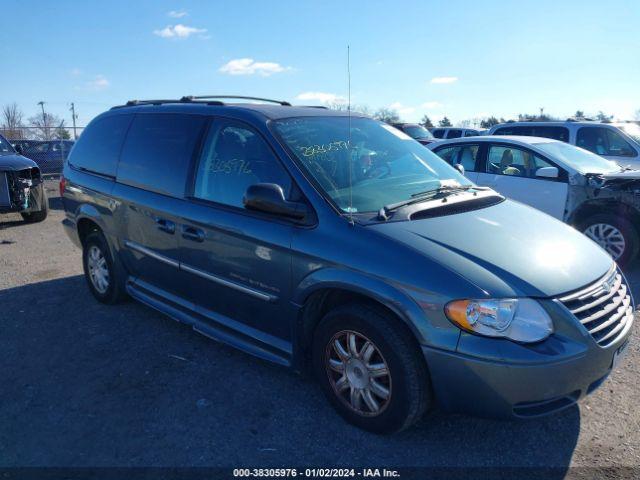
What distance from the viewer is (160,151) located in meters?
4.14

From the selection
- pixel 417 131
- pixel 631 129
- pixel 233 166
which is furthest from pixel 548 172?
pixel 417 131

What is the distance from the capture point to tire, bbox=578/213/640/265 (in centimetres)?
616

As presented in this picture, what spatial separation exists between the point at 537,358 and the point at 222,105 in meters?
2.86

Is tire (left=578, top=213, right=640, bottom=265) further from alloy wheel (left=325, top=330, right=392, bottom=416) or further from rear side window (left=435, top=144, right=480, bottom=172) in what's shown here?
alloy wheel (left=325, top=330, right=392, bottom=416)

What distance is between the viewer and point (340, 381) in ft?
9.92

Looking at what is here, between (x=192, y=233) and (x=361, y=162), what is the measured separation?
133 centimetres

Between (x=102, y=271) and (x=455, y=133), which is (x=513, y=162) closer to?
(x=102, y=271)

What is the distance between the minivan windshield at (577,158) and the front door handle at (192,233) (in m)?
5.20

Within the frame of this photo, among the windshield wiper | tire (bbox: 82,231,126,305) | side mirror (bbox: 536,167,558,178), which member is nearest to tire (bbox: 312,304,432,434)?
the windshield wiper

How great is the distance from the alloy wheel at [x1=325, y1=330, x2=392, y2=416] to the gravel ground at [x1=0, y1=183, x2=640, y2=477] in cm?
20

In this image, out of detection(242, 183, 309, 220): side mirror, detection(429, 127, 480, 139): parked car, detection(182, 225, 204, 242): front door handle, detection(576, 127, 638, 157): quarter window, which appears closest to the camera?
detection(242, 183, 309, 220): side mirror

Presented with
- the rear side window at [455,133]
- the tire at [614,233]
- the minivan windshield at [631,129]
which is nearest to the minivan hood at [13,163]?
the tire at [614,233]

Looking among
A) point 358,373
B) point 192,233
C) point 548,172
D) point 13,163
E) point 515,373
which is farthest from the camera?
point 13,163

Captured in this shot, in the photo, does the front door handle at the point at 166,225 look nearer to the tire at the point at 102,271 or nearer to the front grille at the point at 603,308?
the tire at the point at 102,271
